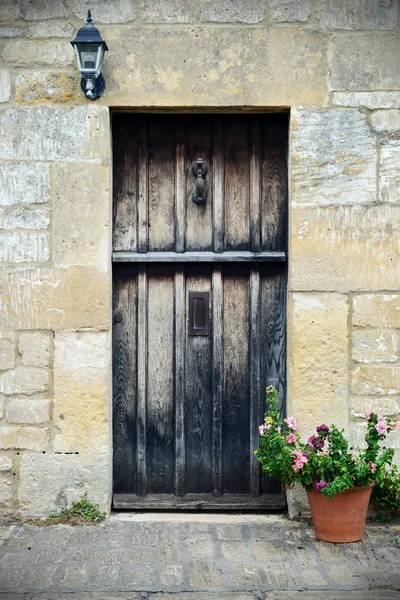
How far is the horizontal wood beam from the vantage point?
4.28 m

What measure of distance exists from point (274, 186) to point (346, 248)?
0.59 meters

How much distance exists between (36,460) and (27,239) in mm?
1272

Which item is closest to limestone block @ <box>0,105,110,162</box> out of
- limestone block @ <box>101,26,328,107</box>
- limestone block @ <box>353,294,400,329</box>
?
limestone block @ <box>101,26,328,107</box>

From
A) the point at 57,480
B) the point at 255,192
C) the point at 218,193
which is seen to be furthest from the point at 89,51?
the point at 57,480

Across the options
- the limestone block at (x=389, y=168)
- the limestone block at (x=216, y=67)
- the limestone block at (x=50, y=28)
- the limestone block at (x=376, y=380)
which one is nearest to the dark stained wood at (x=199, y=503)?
the limestone block at (x=376, y=380)

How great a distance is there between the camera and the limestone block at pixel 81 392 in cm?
412

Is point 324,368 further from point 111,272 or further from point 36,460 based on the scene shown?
point 36,460

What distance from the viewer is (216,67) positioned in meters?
4.14

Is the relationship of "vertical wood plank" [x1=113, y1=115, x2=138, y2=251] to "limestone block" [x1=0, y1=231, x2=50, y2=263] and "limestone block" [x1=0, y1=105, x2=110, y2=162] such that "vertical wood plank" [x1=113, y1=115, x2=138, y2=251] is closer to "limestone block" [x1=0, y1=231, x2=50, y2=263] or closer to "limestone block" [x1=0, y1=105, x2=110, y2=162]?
"limestone block" [x1=0, y1=105, x2=110, y2=162]

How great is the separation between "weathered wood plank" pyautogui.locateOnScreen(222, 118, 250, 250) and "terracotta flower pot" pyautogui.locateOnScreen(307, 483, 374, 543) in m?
1.55

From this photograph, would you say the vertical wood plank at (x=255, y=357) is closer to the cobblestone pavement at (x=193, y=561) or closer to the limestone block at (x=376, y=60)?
the cobblestone pavement at (x=193, y=561)

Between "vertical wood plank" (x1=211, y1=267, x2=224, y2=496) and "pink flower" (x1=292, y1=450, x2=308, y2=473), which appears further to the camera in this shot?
"vertical wood plank" (x1=211, y1=267, x2=224, y2=496)

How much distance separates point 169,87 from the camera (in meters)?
4.14

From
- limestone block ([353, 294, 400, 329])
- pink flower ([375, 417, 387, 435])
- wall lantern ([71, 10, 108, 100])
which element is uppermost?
wall lantern ([71, 10, 108, 100])
